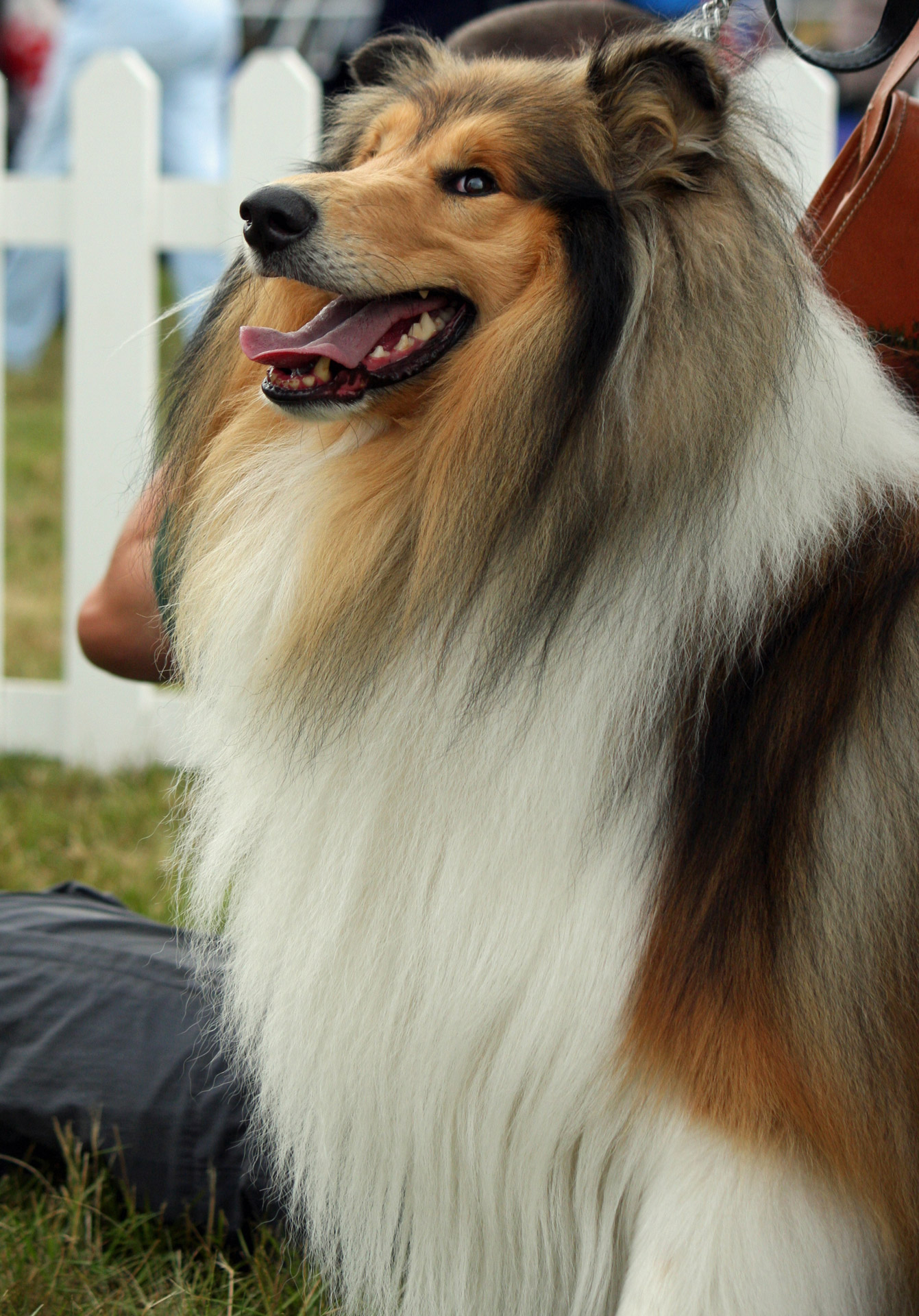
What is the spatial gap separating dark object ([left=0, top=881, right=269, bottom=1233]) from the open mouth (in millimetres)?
1147

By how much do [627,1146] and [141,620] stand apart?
56.3 inches

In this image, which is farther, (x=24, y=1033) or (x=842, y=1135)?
(x=24, y=1033)

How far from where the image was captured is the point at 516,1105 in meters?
1.78

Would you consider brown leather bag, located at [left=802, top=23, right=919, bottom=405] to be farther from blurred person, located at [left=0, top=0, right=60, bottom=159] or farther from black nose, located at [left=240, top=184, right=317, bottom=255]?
blurred person, located at [left=0, top=0, right=60, bottom=159]

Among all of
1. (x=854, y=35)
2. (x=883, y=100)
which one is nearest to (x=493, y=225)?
(x=883, y=100)

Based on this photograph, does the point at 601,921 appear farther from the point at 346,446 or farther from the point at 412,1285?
the point at 346,446

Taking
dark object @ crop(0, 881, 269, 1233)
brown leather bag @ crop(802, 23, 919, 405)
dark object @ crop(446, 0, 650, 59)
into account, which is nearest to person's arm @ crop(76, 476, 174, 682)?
dark object @ crop(0, 881, 269, 1233)

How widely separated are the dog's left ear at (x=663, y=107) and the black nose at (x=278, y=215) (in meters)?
0.40

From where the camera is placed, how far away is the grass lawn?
7.13ft

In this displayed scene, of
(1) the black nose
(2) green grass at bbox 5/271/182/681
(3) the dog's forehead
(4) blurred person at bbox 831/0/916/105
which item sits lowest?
(2) green grass at bbox 5/271/182/681

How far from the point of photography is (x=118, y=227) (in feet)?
14.3

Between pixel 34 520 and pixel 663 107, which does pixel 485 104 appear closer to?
pixel 663 107

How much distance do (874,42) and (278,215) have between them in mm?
1068

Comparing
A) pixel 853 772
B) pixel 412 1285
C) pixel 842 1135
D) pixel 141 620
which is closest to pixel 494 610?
pixel 853 772
